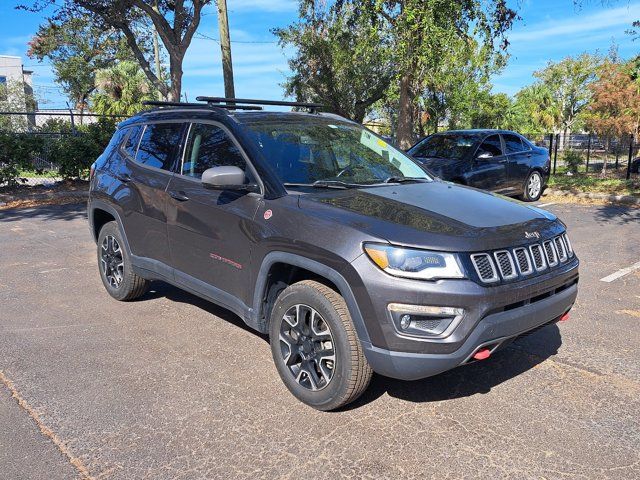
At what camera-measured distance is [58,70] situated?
1362 inches

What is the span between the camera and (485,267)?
2949 mm

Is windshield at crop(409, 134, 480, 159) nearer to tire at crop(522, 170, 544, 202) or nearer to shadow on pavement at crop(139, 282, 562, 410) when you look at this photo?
tire at crop(522, 170, 544, 202)

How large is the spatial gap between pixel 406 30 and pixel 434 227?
10.0 meters

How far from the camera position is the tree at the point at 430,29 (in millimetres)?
11469

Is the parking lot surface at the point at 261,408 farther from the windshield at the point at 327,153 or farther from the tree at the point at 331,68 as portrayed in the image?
the tree at the point at 331,68

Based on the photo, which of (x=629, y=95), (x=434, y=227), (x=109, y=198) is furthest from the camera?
(x=629, y=95)

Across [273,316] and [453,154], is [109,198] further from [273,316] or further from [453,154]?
[453,154]

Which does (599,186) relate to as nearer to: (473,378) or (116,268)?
(473,378)

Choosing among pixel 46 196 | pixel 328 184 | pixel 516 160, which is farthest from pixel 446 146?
pixel 46 196

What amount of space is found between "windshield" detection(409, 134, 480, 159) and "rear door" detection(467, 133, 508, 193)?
252 millimetres

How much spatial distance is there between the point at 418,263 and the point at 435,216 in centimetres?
48

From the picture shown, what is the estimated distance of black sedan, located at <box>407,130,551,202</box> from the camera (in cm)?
1039

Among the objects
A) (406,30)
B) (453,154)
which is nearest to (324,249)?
(453,154)

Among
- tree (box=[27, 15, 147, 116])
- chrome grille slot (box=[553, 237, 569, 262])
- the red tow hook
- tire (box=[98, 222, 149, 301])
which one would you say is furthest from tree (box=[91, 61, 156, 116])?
the red tow hook
